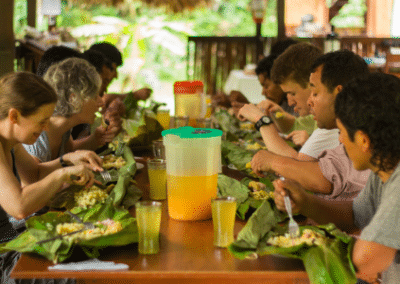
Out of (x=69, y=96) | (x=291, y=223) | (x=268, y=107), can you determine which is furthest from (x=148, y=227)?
(x=268, y=107)

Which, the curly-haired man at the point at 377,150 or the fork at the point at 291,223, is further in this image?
the fork at the point at 291,223

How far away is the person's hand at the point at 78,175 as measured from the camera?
4.88 ft

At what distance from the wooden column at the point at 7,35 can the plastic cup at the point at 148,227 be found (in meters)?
3.79

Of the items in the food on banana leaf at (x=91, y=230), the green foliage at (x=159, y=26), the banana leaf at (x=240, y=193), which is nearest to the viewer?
the food on banana leaf at (x=91, y=230)

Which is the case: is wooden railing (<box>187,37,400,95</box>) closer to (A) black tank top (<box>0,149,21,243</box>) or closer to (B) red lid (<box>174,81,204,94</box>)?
(B) red lid (<box>174,81,204,94</box>)

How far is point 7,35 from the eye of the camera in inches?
180

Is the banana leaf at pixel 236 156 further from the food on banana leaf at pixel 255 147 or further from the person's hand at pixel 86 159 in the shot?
the person's hand at pixel 86 159

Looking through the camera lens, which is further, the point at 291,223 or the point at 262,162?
the point at 262,162

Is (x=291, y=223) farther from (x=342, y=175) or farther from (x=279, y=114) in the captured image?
(x=279, y=114)

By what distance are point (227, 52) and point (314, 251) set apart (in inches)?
231

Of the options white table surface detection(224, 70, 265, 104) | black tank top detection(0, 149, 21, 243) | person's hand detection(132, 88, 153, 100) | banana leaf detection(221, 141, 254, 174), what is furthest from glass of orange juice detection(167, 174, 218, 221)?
white table surface detection(224, 70, 265, 104)

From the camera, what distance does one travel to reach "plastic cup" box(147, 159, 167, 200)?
156cm

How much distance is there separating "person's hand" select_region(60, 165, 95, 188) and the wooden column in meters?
3.33

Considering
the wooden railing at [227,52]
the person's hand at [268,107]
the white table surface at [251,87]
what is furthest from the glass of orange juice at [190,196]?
the wooden railing at [227,52]
